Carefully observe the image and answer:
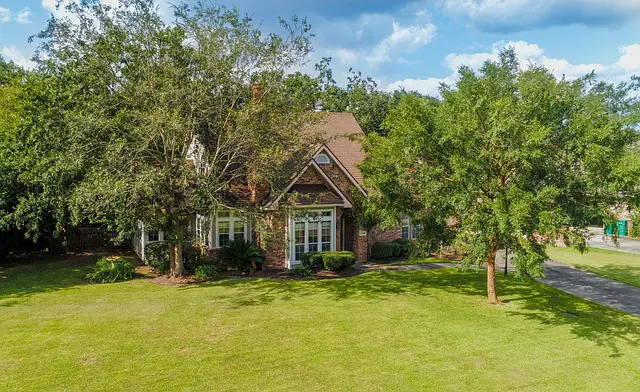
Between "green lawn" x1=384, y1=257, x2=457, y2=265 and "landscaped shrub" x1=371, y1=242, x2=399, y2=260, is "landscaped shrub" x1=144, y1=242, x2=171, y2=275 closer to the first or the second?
"landscaped shrub" x1=371, y1=242, x2=399, y2=260

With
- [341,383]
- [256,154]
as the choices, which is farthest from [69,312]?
[341,383]

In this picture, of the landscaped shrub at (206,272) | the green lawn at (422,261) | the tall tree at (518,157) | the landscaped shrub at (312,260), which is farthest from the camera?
the green lawn at (422,261)

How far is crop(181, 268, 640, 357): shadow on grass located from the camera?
12.9 meters

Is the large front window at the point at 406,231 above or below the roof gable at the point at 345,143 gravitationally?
below

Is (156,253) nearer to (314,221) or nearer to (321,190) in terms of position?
(314,221)

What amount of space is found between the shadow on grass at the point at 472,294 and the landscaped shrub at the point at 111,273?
10.7 feet

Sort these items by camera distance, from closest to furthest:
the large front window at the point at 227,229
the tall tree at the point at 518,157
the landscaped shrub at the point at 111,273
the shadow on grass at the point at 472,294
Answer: the tall tree at the point at 518,157, the shadow on grass at the point at 472,294, the landscaped shrub at the point at 111,273, the large front window at the point at 227,229

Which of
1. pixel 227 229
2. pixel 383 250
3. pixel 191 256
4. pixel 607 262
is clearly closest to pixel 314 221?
pixel 227 229

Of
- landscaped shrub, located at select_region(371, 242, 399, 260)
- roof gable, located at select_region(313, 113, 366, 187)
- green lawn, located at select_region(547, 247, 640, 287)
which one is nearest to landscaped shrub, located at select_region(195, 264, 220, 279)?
landscaped shrub, located at select_region(371, 242, 399, 260)

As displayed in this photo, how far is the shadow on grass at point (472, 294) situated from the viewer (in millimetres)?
12875

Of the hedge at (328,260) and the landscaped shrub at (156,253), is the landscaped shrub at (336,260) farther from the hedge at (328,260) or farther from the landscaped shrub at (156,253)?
the landscaped shrub at (156,253)

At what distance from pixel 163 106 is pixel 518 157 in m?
11.3

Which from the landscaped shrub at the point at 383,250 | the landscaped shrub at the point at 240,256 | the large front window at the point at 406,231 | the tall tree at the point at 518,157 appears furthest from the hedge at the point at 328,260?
the large front window at the point at 406,231

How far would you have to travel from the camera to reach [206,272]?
18406 mm
